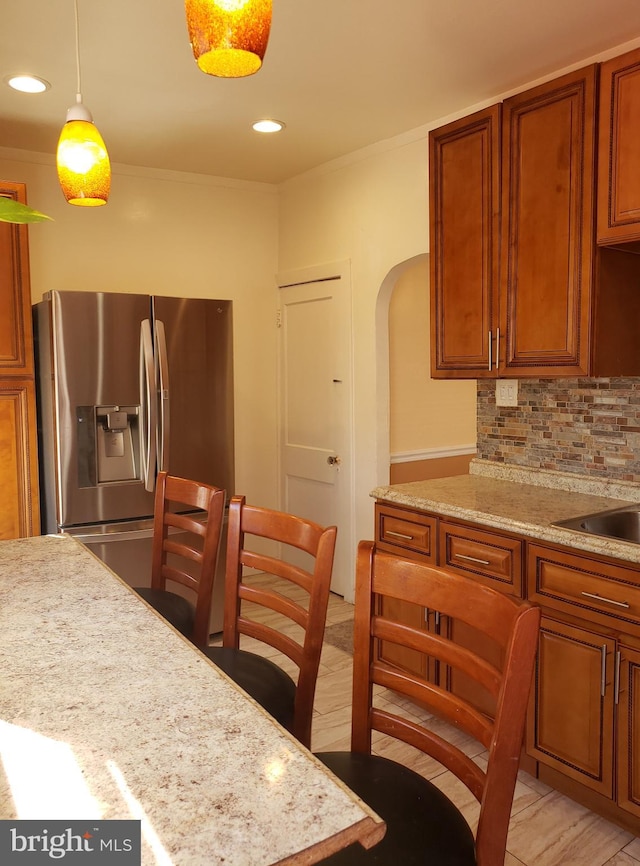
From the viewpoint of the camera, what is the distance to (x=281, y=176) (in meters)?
4.46

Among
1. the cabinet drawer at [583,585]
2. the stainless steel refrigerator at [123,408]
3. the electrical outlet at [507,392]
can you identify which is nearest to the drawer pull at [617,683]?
the cabinet drawer at [583,585]

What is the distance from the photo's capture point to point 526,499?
2.62m

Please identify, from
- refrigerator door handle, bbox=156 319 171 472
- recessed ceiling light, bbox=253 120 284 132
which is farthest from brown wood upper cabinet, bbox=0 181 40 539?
recessed ceiling light, bbox=253 120 284 132

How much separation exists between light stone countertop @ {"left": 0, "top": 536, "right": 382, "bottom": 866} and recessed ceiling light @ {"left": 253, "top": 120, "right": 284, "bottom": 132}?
2.72m

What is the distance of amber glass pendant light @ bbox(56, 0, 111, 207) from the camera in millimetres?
1781

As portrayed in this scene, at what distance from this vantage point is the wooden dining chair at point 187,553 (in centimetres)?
203

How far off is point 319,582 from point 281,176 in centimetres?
354

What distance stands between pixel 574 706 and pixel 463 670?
1132mm

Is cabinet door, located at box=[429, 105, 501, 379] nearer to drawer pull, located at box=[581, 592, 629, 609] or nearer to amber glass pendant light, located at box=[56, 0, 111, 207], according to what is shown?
drawer pull, located at box=[581, 592, 629, 609]

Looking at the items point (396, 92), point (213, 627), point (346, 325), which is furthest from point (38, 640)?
point (346, 325)

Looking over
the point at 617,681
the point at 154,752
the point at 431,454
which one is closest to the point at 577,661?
the point at 617,681

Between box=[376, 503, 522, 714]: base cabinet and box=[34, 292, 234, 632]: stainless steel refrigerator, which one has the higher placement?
box=[34, 292, 234, 632]: stainless steel refrigerator

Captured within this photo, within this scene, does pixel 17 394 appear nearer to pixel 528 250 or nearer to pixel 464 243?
pixel 464 243

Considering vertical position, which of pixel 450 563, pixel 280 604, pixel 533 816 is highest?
pixel 280 604
